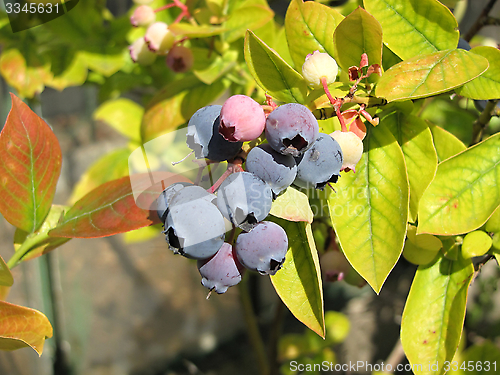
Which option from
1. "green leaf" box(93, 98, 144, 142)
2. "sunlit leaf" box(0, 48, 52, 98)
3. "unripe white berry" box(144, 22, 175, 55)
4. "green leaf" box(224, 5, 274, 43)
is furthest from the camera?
"green leaf" box(93, 98, 144, 142)

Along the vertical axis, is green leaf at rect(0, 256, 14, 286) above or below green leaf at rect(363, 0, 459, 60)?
below

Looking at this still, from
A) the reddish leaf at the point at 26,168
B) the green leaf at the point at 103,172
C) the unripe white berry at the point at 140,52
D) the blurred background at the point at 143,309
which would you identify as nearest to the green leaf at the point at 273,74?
the reddish leaf at the point at 26,168

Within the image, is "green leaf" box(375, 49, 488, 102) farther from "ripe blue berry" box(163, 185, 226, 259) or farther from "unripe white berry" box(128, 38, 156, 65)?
"unripe white berry" box(128, 38, 156, 65)

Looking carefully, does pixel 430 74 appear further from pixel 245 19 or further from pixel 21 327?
pixel 21 327

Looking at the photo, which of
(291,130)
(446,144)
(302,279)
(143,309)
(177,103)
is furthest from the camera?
(143,309)

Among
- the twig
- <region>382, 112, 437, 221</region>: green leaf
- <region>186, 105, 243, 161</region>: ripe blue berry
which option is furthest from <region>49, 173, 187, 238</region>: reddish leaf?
the twig

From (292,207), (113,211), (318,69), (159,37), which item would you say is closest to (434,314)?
(292,207)
